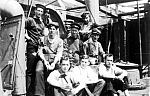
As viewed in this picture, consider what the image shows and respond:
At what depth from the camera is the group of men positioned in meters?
3.91

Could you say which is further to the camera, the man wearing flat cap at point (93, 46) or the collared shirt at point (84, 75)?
the man wearing flat cap at point (93, 46)

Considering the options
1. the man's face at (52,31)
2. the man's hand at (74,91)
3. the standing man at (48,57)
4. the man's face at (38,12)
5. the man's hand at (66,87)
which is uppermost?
the man's face at (38,12)

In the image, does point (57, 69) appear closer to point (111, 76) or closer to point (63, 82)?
point (63, 82)

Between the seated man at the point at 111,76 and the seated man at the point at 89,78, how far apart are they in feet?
0.39

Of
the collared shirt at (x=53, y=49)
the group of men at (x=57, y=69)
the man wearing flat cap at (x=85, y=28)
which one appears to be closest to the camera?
the group of men at (x=57, y=69)

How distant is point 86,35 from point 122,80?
1549 mm

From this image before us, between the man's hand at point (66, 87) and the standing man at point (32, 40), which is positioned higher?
the standing man at point (32, 40)

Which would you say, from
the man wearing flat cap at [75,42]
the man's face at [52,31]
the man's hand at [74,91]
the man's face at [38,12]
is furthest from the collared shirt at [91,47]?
the man's hand at [74,91]

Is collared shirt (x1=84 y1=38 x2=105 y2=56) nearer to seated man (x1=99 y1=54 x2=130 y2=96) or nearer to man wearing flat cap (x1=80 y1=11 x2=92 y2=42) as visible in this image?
man wearing flat cap (x1=80 y1=11 x2=92 y2=42)

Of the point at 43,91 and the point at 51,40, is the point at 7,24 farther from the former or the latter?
the point at 43,91

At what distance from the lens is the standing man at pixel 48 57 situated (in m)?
4.25

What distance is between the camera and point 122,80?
443 cm

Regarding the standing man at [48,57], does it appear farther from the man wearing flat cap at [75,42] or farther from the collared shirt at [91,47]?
the collared shirt at [91,47]

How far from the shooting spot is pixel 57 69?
13.8ft
